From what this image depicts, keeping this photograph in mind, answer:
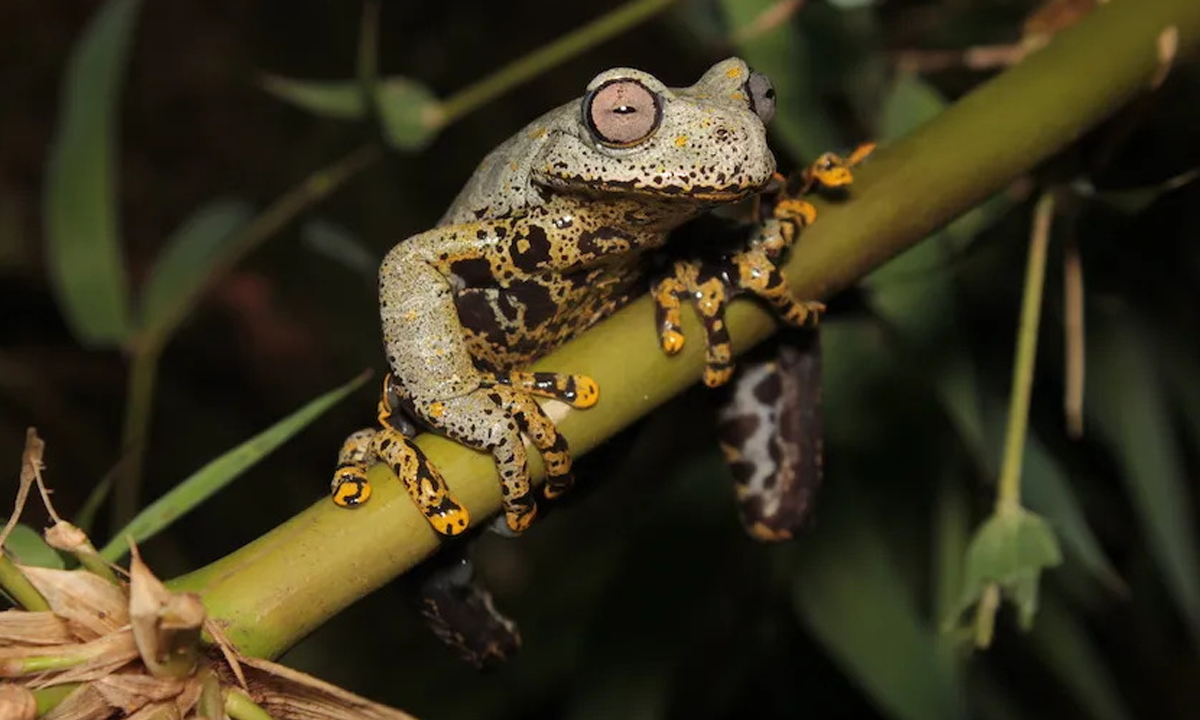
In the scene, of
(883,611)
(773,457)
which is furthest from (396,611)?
(773,457)

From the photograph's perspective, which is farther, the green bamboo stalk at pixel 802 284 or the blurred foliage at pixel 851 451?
the blurred foliage at pixel 851 451

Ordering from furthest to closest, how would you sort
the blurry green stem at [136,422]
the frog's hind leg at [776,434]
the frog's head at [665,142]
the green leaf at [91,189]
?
1. the green leaf at [91,189]
2. the blurry green stem at [136,422]
3. the frog's hind leg at [776,434]
4. the frog's head at [665,142]

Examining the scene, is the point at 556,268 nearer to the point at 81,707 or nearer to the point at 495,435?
the point at 495,435

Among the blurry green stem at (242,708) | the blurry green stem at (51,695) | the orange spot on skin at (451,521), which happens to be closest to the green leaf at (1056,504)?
the orange spot on skin at (451,521)

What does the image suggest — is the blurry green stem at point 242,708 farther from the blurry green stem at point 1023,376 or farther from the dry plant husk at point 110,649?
the blurry green stem at point 1023,376

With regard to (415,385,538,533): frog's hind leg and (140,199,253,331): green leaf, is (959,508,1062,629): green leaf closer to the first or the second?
(415,385,538,533): frog's hind leg

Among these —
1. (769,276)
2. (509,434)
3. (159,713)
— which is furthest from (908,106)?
(159,713)

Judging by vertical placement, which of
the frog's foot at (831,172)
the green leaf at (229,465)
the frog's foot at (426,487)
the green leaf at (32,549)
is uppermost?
the green leaf at (229,465)
